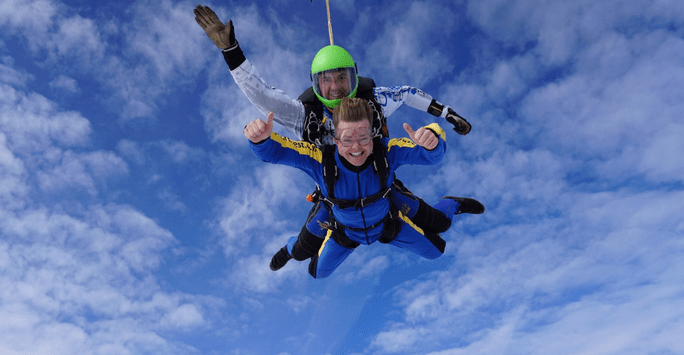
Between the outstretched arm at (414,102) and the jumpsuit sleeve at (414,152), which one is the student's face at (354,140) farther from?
the outstretched arm at (414,102)

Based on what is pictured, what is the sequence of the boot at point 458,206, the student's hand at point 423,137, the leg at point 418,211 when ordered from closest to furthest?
the student's hand at point 423,137
the leg at point 418,211
the boot at point 458,206

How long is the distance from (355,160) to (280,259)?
9.78 feet

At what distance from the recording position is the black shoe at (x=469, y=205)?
6.84 meters

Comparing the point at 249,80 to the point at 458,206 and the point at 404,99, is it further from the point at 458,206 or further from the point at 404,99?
the point at 458,206

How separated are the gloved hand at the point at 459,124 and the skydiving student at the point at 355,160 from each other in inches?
50.6

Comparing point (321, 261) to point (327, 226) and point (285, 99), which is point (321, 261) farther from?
point (285, 99)

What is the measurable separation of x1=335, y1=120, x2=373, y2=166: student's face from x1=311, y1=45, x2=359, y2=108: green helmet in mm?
1098

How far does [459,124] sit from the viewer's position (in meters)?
5.92

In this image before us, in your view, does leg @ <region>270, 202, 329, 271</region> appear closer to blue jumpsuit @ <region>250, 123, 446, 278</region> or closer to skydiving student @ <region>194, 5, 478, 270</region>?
skydiving student @ <region>194, 5, 478, 270</region>

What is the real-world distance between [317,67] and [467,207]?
123 inches

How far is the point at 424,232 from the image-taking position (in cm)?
647

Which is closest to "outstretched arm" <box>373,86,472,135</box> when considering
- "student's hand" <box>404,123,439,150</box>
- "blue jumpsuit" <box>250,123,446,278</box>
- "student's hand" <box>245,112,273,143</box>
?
"blue jumpsuit" <box>250,123,446,278</box>

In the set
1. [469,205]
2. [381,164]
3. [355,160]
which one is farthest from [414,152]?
[469,205]

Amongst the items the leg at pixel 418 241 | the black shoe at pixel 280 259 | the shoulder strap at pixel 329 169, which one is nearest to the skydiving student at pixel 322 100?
the leg at pixel 418 241
